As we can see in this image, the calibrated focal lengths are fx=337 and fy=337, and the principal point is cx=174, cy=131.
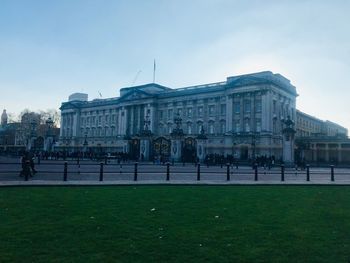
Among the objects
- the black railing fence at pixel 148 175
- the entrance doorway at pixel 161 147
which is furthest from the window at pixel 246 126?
the black railing fence at pixel 148 175

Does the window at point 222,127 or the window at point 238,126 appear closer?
the window at point 238,126

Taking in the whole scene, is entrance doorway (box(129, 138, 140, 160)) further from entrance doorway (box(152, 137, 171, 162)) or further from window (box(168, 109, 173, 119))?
window (box(168, 109, 173, 119))

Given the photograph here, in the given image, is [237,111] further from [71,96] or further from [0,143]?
[0,143]

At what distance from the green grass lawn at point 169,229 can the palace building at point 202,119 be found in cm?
3419

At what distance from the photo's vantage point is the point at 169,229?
732cm

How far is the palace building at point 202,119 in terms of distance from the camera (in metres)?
62.1

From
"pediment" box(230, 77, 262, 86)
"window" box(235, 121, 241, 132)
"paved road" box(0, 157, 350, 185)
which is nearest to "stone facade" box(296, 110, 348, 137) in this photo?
"window" box(235, 121, 241, 132)

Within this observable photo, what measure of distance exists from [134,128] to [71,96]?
52438 mm

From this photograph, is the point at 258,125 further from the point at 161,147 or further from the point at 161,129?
the point at 161,129

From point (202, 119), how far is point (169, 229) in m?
76.9

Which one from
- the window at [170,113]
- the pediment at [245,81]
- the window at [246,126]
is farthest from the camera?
the window at [170,113]

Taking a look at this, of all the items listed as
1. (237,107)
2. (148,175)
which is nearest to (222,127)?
(237,107)

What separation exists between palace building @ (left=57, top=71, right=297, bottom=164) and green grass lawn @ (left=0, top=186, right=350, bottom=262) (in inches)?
1346

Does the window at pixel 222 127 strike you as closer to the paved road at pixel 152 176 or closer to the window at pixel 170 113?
the window at pixel 170 113
